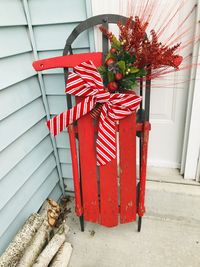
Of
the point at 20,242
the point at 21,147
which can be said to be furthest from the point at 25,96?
the point at 20,242

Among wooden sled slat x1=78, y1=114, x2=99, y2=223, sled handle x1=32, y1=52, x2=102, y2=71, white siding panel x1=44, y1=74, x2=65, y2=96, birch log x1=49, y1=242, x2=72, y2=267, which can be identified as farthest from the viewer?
white siding panel x1=44, y1=74, x2=65, y2=96

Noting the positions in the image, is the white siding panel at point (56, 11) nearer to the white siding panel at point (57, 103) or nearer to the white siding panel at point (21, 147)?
the white siding panel at point (57, 103)

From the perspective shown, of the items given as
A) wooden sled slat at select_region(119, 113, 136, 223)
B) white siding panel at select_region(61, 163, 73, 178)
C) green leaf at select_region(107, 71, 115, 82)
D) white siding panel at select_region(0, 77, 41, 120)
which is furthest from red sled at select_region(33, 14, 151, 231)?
white siding panel at select_region(61, 163, 73, 178)

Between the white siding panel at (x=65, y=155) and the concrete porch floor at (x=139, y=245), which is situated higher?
the white siding panel at (x=65, y=155)

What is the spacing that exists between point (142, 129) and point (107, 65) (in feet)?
1.17

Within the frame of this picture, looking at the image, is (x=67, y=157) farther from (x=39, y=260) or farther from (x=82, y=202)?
(x=39, y=260)

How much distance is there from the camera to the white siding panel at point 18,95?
1.22m

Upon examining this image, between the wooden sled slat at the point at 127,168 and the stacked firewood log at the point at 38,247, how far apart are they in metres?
0.38

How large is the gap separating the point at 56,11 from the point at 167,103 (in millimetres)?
827

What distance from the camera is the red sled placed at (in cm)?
117

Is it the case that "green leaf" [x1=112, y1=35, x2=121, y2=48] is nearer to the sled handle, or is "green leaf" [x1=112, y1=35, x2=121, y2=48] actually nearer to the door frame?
the sled handle

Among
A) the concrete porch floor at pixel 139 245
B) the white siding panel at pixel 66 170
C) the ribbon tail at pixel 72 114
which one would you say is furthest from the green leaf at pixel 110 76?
the concrete porch floor at pixel 139 245

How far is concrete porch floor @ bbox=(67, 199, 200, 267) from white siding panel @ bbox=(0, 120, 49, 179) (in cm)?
62

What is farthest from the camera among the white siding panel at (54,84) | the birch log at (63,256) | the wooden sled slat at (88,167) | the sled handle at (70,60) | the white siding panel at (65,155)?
the white siding panel at (65,155)
